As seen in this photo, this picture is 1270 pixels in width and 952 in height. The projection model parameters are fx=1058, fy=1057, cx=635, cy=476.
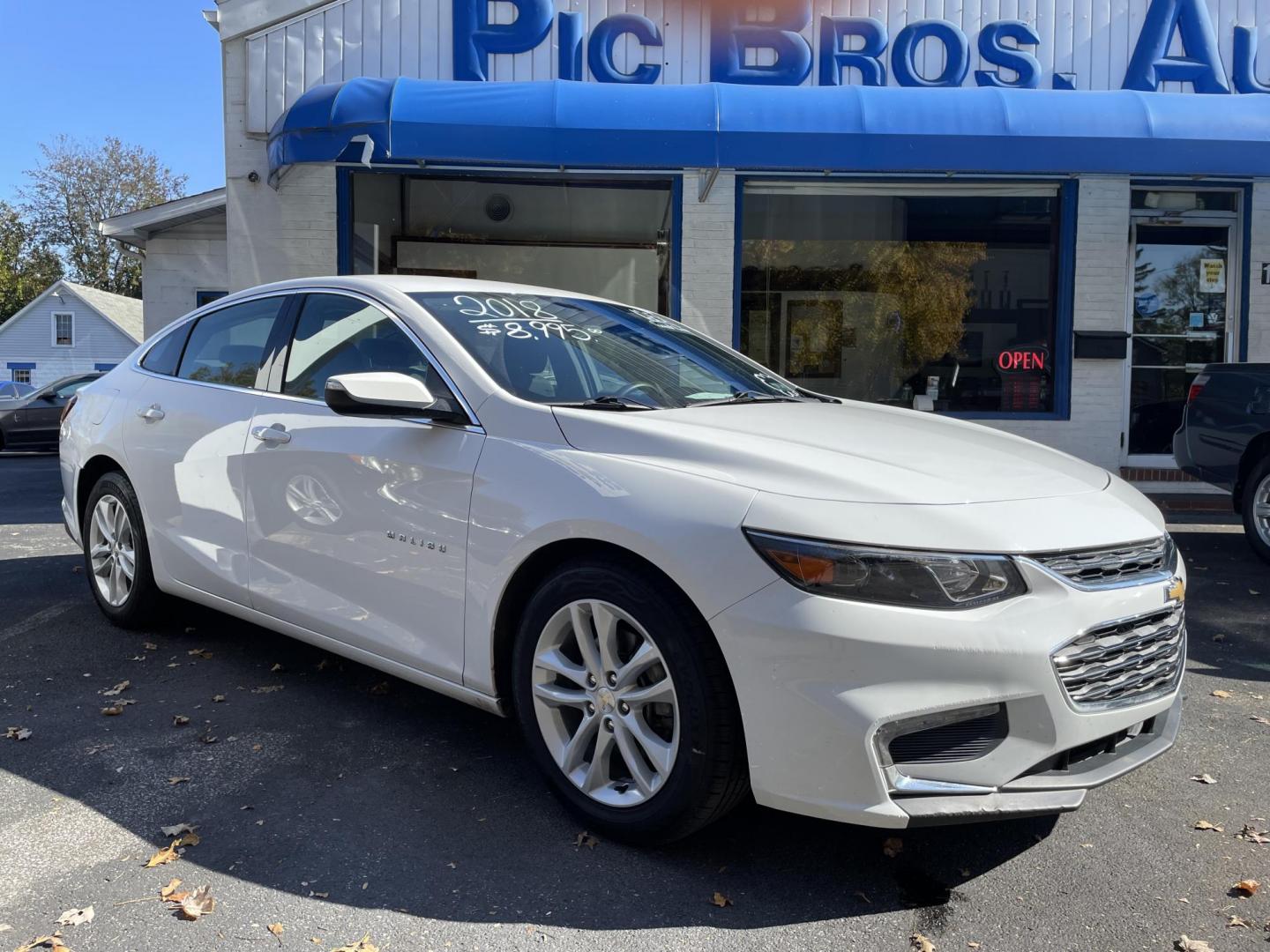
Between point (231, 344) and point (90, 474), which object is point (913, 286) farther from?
point (90, 474)

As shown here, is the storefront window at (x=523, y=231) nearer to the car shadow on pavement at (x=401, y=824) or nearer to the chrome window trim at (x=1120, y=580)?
the car shadow on pavement at (x=401, y=824)

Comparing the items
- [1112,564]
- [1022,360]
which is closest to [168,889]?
[1112,564]

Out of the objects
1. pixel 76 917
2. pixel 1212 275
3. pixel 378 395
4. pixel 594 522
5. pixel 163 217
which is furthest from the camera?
pixel 163 217

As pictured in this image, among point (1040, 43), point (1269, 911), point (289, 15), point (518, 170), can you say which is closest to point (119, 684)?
point (1269, 911)

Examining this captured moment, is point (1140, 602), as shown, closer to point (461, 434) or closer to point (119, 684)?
point (461, 434)

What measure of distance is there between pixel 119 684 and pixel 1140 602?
3.80 m

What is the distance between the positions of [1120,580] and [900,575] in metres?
0.66

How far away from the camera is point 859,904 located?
2678 millimetres

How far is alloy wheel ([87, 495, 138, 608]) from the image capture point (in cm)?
484

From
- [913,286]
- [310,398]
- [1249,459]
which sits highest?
[913,286]

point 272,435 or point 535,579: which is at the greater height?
point 272,435

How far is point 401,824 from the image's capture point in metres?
3.07

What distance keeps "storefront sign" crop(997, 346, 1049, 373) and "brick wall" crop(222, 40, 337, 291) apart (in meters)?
6.72

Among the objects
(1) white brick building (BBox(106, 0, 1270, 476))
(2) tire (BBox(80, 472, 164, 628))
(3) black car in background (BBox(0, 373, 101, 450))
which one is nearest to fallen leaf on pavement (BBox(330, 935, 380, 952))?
(2) tire (BBox(80, 472, 164, 628))
